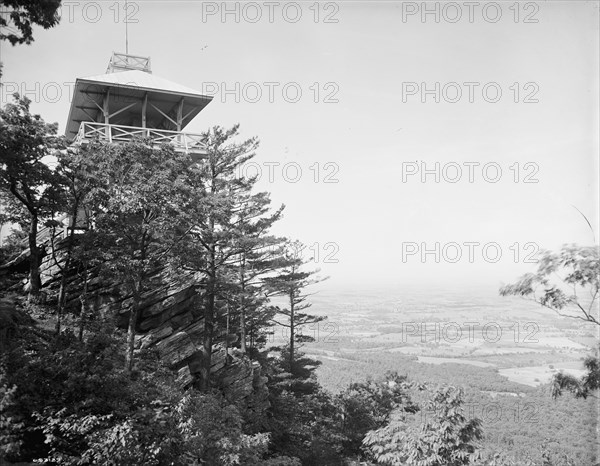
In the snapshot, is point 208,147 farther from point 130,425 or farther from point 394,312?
point 394,312

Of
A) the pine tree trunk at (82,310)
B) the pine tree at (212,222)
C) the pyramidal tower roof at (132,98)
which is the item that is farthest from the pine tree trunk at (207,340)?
the pyramidal tower roof at (132,98)

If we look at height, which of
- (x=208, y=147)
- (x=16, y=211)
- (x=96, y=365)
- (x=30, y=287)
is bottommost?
(x=96, y=365)

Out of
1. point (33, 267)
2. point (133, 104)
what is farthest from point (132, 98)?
point (33, 267)

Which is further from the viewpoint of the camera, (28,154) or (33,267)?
(33,267)

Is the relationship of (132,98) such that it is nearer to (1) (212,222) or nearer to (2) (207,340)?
(1) (212,222)

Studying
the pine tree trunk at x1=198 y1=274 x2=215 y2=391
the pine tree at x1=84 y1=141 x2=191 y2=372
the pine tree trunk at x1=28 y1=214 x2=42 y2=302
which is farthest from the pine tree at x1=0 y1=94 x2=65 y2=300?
the pine tree trunk at x1=198 y1=274 x2=215 y2=391

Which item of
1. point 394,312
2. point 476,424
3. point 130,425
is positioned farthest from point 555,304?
point 394,312

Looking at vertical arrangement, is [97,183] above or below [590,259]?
above
